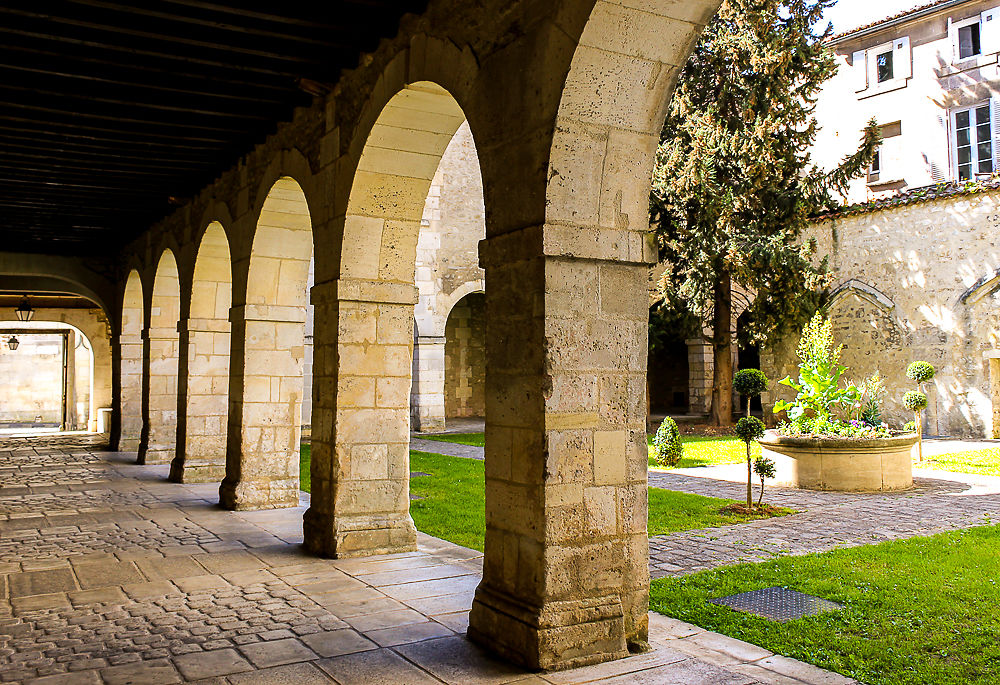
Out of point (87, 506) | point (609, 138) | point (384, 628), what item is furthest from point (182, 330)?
point (609, 138)

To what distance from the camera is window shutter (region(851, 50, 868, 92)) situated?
62.7ft

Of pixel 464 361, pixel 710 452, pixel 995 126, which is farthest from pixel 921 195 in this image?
pixel 464 361

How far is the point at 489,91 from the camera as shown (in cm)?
363

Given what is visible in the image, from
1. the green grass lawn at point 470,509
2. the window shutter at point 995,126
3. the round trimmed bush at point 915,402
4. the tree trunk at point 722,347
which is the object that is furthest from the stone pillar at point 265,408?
the window shutter at point 995,126

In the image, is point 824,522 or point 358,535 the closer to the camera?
point 358,535

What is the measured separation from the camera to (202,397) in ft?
28.6

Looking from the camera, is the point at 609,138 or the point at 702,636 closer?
the point at 609,138

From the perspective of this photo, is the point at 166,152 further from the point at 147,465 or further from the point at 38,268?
the point at 38,268

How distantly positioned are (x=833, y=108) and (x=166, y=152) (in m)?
17.4

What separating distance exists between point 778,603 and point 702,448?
8.84 m

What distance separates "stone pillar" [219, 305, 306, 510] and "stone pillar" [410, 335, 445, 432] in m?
8.79

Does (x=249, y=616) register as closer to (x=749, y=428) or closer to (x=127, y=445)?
(x=749, y=428)

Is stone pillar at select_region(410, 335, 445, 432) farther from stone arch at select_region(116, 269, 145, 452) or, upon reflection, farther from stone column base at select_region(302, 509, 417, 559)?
stone column base at select_region(302, 509, 417, 559)

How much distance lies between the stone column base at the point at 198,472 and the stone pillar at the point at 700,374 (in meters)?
13.0
